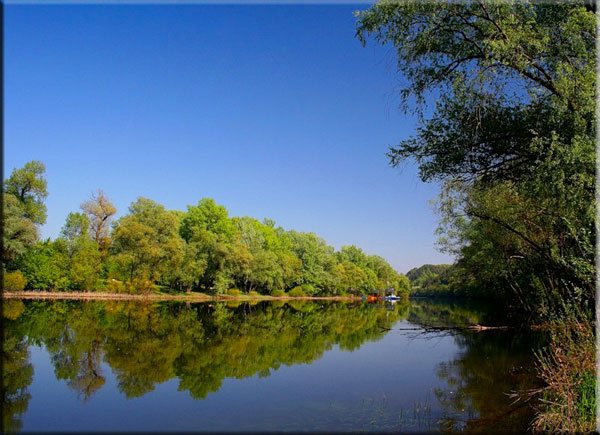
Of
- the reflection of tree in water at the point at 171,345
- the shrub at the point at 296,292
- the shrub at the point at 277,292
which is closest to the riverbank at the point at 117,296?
the shrub at the point at 277,292

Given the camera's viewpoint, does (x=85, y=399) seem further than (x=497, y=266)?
No

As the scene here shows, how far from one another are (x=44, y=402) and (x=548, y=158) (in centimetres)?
1287

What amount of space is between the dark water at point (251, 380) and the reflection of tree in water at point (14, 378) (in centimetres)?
4

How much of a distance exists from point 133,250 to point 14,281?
464 inches

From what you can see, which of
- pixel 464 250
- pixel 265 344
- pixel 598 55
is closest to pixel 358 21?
pixel 598 55

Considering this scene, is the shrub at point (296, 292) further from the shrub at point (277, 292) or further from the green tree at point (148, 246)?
the green tree at point (148, 246)

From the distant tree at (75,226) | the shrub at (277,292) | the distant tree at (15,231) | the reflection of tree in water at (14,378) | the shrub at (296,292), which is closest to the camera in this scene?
the reflection of tree in water at (14,378)

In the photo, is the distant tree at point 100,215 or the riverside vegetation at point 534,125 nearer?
the riverside vegetation at point 534,125

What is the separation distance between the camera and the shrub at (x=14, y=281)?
4394 cm

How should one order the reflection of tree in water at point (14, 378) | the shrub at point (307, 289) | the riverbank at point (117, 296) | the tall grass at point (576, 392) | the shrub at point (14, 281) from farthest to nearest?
the shrub at point (307, 289) < the riverbank at point (117, 296) < the shrub at point (14, 281) < the reflection of tree in water at point (14, 378) < the tall grass at point (576, 392)

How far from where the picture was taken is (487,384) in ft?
43.8

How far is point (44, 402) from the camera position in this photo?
10.7 meters

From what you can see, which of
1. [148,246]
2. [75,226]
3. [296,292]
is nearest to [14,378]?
[148,246]

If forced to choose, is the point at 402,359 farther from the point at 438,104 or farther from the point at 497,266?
the point at 497,266
